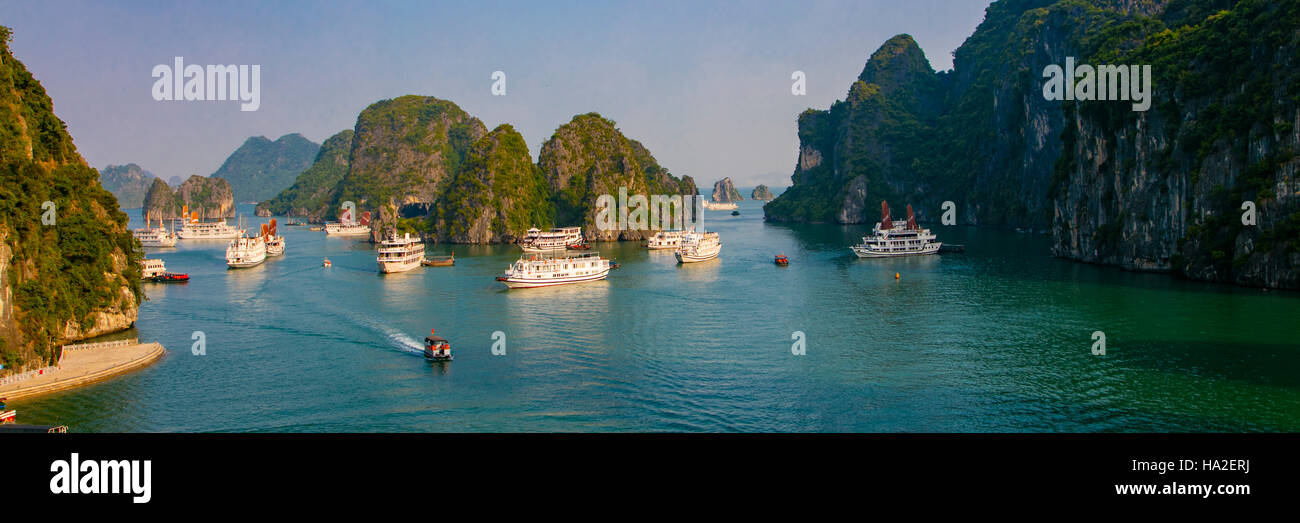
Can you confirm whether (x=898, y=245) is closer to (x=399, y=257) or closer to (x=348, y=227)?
(x=399, y=257)

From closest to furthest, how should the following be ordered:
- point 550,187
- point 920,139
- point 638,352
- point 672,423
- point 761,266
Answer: point 672,423 < point 638,352 < point 761,266 < point 550,187 < point 920,139

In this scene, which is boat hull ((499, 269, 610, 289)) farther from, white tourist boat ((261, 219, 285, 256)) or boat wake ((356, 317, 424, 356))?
white tourist boat ((261, 219, 285, 256))

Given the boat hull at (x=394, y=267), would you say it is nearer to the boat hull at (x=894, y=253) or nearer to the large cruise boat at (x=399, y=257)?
the large cruise boat at (x=399, y=257)

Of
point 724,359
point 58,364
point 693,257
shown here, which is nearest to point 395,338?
point 58,364

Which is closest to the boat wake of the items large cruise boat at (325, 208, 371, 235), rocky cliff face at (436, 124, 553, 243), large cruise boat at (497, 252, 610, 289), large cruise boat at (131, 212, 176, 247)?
large cruise boat at (497, 252, 610, 289)

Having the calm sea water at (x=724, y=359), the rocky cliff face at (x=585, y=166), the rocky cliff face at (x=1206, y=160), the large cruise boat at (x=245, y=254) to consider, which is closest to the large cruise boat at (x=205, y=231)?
the large cruise boat at (x=245, y=254)

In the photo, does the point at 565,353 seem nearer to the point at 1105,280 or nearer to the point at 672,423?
the point at 672,423
